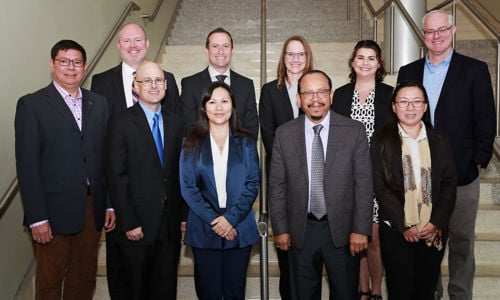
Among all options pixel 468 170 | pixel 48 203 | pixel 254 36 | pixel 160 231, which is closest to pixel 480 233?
pixel 468 170

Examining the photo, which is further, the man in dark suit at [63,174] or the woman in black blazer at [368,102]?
the woman in black blazer at [368,102]

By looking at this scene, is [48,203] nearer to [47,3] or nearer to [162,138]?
[162,138]

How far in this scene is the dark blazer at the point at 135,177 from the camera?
9.25 feet

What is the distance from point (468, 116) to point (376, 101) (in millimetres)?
520

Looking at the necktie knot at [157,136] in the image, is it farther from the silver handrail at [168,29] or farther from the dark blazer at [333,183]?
the silver handrail at [168,29]

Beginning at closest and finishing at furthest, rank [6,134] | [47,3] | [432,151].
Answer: [432,151], [6,134], [47,3]

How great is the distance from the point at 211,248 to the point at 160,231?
0.97ft

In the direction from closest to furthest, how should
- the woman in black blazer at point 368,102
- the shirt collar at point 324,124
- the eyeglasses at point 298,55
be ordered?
the shirt collar at point 324,124 < the woman in black blazer at point 368,102 < the eyeglasses at point 298,55

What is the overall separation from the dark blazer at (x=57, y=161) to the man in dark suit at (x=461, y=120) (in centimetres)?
198

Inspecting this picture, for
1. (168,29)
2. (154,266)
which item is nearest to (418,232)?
(154,266)

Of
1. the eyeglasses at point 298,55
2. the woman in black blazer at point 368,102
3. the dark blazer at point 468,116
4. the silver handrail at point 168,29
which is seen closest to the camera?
the dark blazer at point 468,116

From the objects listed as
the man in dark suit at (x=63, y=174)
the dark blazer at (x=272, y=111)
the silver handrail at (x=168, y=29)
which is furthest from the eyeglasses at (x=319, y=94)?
the silver handrail at (x=168, y=29)

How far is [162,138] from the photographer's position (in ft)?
9.70

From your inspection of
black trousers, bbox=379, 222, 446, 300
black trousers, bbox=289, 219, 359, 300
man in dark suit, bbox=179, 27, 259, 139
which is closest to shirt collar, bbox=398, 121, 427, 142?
black trousers, bbox=379, 222, 446, 300
